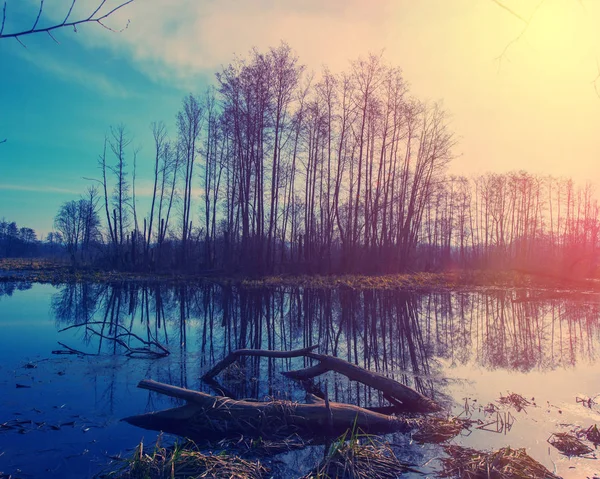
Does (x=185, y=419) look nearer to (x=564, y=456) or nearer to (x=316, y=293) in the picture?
(x=564, y=456)

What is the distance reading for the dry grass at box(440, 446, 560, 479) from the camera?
4125 mm

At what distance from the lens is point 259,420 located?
17.1 feet

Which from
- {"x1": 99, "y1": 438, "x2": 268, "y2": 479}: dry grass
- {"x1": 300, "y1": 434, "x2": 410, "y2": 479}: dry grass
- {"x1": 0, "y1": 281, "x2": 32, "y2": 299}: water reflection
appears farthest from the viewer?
{"x1": 0, "y1": 281, "x2": 32, "y2": 299}: water reflection

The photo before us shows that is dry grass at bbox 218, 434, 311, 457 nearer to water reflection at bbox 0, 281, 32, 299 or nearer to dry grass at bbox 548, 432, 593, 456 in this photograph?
dry grass at bbox 548, 432, 593, 456

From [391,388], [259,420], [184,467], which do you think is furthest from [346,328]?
[184,467]

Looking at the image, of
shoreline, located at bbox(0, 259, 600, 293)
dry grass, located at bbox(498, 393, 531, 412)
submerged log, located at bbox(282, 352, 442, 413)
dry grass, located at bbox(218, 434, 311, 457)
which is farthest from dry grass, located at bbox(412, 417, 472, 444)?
shoreline, located at bbox(0, 259, 600, 293)

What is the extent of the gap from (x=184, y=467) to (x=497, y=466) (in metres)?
2.93

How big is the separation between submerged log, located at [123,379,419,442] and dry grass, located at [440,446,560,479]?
106cm

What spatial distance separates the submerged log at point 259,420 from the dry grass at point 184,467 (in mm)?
987

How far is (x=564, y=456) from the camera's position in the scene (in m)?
4.67

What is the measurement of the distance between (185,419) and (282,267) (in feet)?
73.1

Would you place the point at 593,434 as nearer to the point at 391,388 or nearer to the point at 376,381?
the point at 391,388

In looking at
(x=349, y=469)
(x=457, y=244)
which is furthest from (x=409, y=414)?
(x=457, y=244)

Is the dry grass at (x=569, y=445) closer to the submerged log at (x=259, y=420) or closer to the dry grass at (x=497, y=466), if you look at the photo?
the dry grass at (x=497, y=466)
